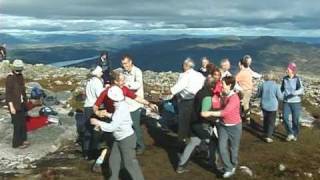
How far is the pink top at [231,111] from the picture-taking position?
48.0 ft

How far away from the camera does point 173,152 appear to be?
19031 millimetres

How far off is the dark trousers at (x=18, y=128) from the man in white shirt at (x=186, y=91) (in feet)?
20.5

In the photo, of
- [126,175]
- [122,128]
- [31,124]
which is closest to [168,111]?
[31,124]

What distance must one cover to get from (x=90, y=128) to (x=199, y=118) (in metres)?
4.62

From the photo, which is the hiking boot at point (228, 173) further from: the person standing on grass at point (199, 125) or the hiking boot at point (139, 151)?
the hiking boot at point (139, 151)

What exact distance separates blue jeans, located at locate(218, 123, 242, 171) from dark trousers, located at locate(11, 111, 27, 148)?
786cm

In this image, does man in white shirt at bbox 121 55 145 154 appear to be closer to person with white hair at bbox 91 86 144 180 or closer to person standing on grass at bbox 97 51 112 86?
person with white hair at bbox 91 86 144 180

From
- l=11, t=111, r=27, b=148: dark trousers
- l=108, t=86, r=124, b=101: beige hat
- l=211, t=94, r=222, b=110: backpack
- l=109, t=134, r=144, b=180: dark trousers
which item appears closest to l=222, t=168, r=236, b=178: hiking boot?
l=211, t=94, r=222, b=110: backpack

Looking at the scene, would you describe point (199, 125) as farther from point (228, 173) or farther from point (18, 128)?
point (18, 128)

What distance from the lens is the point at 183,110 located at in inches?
643

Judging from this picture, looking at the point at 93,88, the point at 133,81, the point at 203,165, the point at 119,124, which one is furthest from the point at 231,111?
the point at 93,88

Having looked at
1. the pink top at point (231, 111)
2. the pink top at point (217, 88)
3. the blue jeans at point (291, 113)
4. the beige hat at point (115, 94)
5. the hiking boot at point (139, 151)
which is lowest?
the hiking boot at point (139, 151)

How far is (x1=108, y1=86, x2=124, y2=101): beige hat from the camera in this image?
12.9 metres

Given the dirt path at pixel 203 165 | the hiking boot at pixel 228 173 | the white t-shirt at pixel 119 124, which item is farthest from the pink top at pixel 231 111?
the white t-shirt at pixel 119 124
